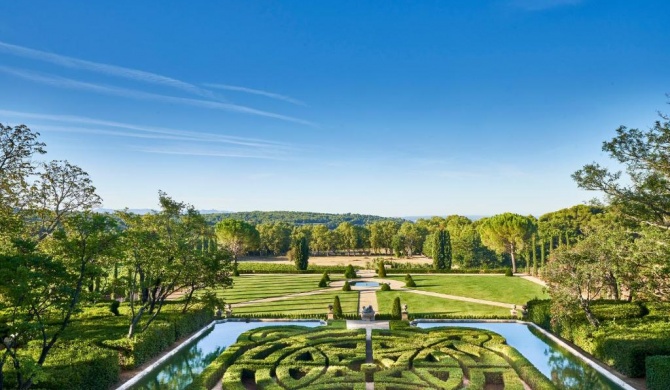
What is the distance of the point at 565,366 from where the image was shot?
17938 mm

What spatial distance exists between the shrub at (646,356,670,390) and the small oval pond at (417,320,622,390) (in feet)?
4.21

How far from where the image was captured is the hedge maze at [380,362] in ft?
47.1

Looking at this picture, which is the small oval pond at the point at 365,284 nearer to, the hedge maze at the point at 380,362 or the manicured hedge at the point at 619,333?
the manicured hedge at the point at 619,333

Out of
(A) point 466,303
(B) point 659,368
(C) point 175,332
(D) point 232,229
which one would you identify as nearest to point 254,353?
(C) point 175,332

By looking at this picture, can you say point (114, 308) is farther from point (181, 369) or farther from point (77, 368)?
point (77, 368)

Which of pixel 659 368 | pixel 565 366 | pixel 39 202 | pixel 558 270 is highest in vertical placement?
pixel 39 202

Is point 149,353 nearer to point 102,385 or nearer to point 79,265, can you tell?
point 102,385

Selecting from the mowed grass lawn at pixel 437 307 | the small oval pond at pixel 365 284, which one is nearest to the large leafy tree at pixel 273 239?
the small oval pond at pixel 365 284

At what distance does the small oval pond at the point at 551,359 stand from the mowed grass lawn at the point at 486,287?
859 centimetres

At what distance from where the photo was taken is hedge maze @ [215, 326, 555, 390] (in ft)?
47.1

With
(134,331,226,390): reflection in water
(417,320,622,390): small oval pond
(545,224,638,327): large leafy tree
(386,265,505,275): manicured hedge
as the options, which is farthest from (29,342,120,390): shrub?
(386,265,505,275): manicured hedge

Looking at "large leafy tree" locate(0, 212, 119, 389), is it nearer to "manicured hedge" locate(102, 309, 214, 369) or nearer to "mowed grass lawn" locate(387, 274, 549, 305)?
"manicured hedge" locate(102, 309, 214, 369)

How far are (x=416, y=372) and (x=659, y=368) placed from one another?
7.92 meters

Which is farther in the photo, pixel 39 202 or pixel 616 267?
pixel 39 202
